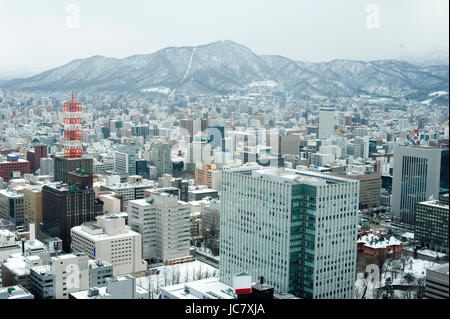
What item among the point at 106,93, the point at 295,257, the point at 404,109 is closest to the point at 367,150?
the point at 404,109

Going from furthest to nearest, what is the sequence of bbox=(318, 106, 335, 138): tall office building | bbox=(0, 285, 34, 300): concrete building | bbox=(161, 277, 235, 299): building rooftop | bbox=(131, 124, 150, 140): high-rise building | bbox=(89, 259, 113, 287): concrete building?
bbox=(131, 124, 150, 140): high-rise building, bbox=(318, 106, 335, 138): tall office building, bbox=(89, 259, 113, 287): concrete building, bbox=(0, 285, 34, 300): concrete building, bbox=(161, 277, 235, 299): building rooftop

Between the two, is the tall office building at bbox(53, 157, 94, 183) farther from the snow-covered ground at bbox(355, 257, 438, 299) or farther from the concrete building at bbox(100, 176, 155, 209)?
the snow-covered ground at bbox(355, 257, 438, 299)

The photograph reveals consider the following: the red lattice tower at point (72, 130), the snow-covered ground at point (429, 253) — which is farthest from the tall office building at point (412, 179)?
the red lattice tower at point (72, 130)

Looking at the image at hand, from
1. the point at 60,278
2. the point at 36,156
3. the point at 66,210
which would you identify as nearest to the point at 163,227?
the point at 66,210

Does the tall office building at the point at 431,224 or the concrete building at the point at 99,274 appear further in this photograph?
the tall office building at the point at 431,224

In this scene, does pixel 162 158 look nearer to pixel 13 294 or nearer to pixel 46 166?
pixel 46 166

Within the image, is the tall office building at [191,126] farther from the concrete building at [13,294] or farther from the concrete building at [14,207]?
the concrete building at [13,294]

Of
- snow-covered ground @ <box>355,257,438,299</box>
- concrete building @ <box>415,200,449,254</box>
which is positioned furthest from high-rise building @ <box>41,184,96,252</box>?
concrete building @ <box>415,200,449,254</box>
